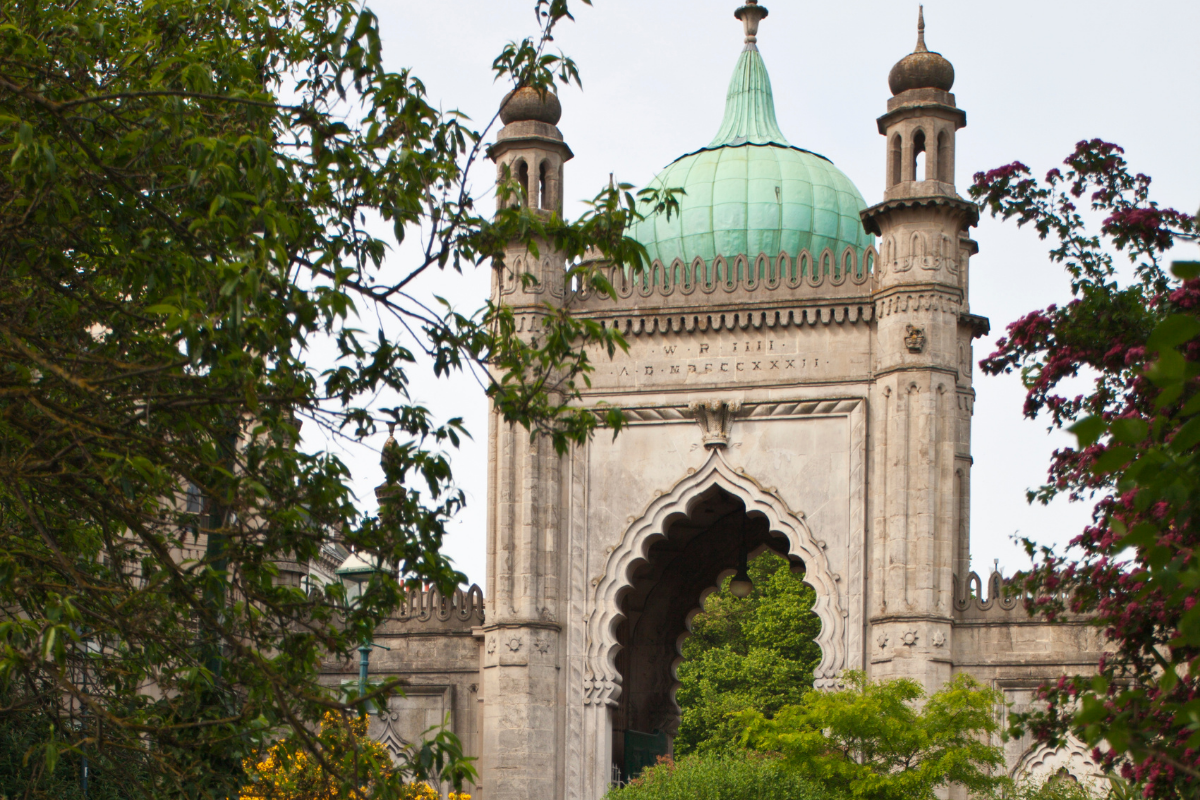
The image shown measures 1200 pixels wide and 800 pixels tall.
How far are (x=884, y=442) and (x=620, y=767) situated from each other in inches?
313

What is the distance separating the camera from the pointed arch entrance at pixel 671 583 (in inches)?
900

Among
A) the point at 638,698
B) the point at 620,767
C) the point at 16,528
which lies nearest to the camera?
the point at 16,528

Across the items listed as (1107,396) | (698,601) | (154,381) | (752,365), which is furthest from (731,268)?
(154,381)

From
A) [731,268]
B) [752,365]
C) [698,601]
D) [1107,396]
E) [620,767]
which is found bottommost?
[620,767]

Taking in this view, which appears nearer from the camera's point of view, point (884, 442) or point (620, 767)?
point (884, 442)

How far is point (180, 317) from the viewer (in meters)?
7.06

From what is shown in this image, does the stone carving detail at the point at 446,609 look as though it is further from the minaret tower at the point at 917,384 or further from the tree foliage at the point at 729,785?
the minaret tower at the point at 917,384

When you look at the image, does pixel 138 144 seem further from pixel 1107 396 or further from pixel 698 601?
pixel 698 601

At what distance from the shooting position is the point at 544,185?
24.5 m

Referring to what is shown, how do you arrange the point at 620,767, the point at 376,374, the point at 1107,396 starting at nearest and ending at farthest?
the point at 376,374 < the point at 1107,396 < the point at 620,767

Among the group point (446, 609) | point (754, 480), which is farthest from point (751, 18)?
point (446, 609)

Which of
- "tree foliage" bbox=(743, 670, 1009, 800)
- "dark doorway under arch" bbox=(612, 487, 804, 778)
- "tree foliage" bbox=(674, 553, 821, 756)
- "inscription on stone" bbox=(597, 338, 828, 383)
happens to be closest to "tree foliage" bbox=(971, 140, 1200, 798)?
"tree foliage" bbox=(743, 670, 1009, 800)

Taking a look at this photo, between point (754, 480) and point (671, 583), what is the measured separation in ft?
21.0

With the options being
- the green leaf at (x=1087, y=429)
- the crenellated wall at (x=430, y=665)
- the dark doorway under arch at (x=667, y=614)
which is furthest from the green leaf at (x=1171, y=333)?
the dark doorway under arch at (x=667, y=614)
